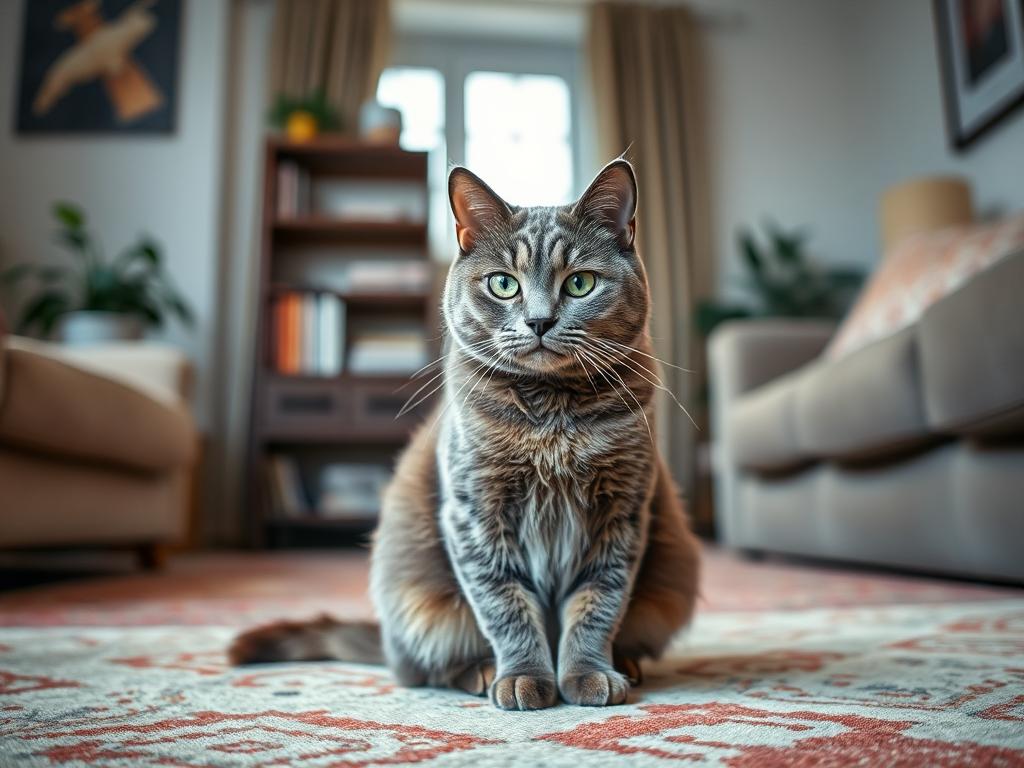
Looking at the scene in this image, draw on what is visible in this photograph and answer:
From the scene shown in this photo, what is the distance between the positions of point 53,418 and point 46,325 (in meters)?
1.87

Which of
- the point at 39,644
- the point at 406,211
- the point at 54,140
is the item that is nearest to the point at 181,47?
the point at 54,140

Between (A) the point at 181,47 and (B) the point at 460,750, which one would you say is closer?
(B) the point at 460,750

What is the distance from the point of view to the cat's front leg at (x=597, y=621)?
29.3 inches

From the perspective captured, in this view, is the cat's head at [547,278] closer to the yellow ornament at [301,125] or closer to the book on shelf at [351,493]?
the book on shelf at [351,493]

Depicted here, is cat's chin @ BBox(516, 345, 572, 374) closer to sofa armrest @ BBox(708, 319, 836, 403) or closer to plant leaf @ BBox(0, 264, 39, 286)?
sofa armrest @ BBox(708, 319, 836, 403)

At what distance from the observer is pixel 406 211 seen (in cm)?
389

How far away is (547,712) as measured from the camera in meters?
0.72

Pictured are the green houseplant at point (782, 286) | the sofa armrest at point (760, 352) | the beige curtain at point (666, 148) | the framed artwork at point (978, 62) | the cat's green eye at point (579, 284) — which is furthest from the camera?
the beige curtain at point (666, 148)

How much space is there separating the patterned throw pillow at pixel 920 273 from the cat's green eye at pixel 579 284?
1.31m

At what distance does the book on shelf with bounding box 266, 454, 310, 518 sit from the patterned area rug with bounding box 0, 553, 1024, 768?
1970mm

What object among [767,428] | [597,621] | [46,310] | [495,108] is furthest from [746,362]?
[46,310]

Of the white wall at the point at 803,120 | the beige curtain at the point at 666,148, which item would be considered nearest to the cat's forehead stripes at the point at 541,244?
the beige curtain at the point at 666,148

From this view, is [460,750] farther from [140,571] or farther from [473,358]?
[140,571]

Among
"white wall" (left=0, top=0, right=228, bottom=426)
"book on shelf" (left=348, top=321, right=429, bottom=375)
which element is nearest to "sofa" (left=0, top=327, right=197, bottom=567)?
"book on shelf" (left=348, top=321, right=429, bottom=375)
